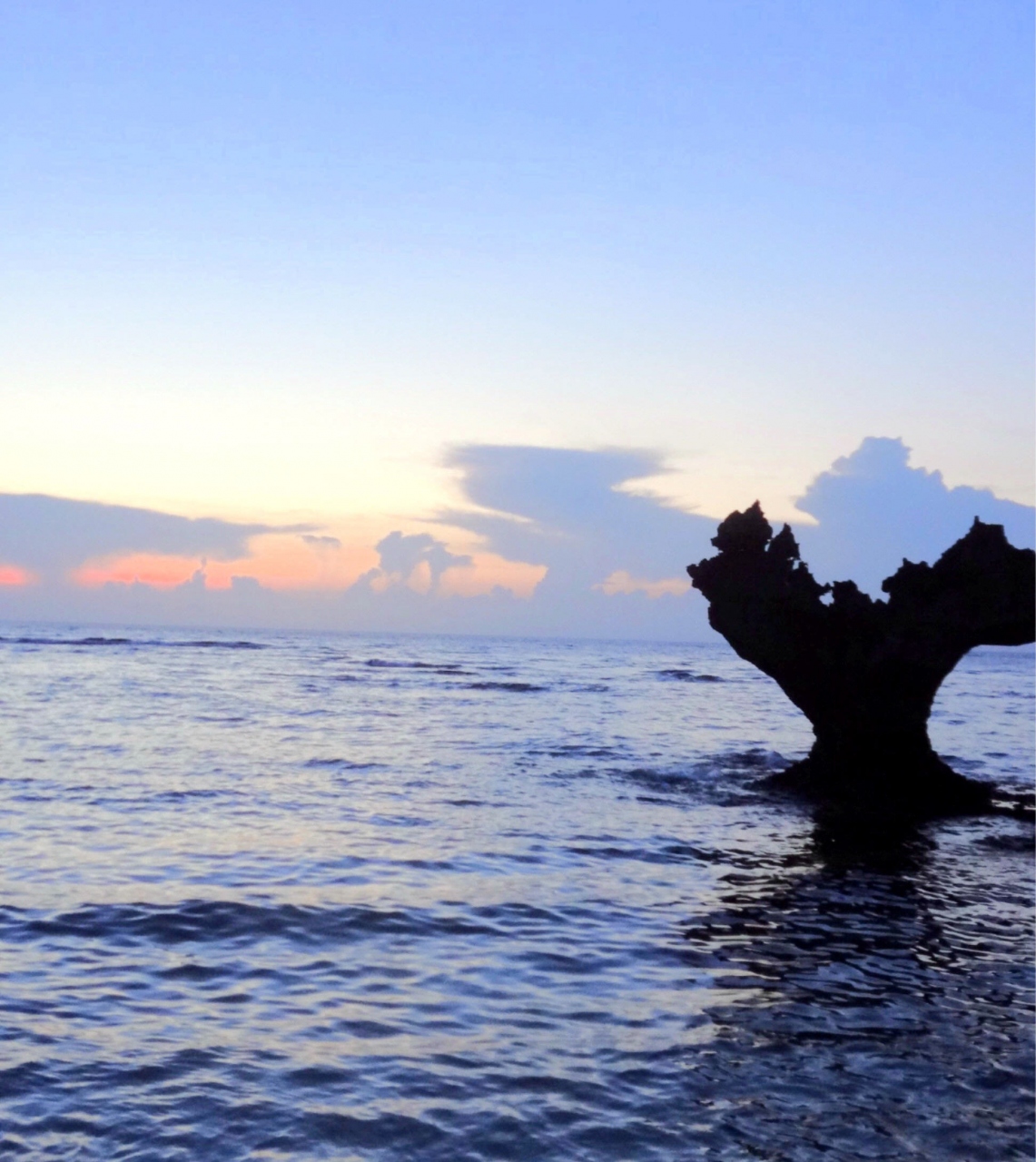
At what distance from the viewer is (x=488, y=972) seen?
9570 millimetres

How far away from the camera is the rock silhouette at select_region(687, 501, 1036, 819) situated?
20.3 m

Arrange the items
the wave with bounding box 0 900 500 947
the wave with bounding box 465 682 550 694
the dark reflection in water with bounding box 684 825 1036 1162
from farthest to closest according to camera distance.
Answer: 1. the wave with bounding box 465 682 550 694
2. the wave with bounding box 0 900 500 947
3. the dark reflection in water with bounding box 684 825 1036 1162

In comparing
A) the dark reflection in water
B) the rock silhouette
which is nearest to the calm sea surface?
the dark reflection in water

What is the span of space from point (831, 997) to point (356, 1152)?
4655 millimetres

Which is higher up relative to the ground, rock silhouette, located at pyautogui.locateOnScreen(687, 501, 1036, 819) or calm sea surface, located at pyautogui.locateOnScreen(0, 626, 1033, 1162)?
rock silhouette, located at pyautogui.locateOnScreen(687, 501, 1036, 819)

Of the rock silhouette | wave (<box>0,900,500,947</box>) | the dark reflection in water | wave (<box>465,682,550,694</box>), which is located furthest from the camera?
wave (<box>465,682,550,694</box>)

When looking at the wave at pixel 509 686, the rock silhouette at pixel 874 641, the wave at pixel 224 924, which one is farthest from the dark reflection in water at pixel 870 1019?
the wave at pixel 509 686

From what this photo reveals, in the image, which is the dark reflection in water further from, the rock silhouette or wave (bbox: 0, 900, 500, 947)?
the rock silhouette

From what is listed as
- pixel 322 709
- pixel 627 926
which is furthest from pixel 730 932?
pixel 322 709

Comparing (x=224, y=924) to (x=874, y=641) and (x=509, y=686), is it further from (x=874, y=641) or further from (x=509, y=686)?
(x=509, y=686)

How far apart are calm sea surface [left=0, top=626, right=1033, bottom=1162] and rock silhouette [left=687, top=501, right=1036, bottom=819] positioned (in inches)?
75.4

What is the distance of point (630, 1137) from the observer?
21.0 ft

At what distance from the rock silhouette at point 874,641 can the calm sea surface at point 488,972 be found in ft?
6.28

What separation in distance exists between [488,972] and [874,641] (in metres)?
13.9
